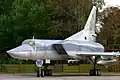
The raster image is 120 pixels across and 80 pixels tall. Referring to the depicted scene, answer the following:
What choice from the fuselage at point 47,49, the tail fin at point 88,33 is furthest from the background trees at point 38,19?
the fuselage at point 47,49

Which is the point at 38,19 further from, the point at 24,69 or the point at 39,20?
the point at 24,69

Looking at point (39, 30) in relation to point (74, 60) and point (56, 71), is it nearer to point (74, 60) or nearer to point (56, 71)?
point (56, 71)

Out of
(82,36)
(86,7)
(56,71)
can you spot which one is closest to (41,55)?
(82,36)

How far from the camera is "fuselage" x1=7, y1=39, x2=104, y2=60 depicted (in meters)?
34.0

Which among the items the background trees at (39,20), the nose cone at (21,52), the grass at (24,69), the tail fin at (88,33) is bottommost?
the grass at (24,69)

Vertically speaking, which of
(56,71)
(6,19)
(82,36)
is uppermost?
(6,19)

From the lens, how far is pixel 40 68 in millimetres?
33000

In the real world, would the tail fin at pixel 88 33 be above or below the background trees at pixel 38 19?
below

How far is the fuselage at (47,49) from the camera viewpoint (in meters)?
34.0

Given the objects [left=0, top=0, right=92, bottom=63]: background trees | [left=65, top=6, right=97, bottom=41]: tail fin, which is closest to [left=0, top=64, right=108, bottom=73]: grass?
[left=0, top=0, right=92, bottom=63]: background trees

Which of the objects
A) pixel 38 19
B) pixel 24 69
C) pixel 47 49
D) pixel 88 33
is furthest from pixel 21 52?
pixel 38 19

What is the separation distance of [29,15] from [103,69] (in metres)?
Answer: 12.6

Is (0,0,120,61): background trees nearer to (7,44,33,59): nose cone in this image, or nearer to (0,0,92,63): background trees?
(0,0,92,63): background trees

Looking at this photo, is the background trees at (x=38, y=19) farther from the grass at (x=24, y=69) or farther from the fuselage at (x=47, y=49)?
the fuselage at (x=47, y=49)
